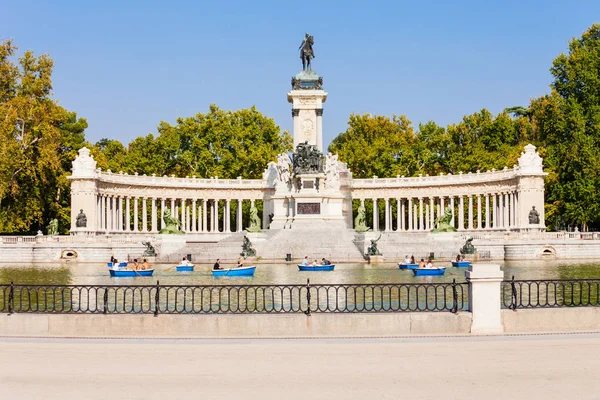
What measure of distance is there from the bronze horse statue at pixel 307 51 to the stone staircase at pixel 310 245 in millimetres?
25140

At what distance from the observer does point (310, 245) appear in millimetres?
63469

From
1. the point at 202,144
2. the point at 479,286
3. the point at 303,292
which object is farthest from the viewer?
the point at 202,144

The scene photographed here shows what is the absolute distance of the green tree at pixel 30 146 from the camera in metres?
79.8

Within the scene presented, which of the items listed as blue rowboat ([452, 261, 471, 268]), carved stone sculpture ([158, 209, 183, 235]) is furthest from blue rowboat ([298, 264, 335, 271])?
carved stone sculpture ([158, 209, 183, 235])

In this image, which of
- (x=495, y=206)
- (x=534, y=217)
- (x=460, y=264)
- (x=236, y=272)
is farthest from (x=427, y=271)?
(x=495, y=206)

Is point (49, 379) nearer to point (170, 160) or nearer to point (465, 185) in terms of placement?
point (465, 185)

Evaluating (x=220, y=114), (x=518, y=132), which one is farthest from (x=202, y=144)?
(x=518, y=132)

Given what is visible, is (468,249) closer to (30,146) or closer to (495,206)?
(495,206)

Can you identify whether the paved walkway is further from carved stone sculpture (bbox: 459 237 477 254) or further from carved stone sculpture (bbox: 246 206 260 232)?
carved stone sculpture (bbox: 246 206 260 232)

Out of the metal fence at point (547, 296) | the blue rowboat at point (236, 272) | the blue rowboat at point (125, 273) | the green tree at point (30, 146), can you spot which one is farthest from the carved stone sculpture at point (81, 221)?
the metal fence at point (547, 296)

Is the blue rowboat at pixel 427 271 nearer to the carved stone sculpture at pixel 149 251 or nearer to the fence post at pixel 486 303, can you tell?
the fence post at pixel 486 303

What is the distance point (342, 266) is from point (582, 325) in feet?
113

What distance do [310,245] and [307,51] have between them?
3146cm

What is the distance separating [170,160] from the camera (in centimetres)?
10381
